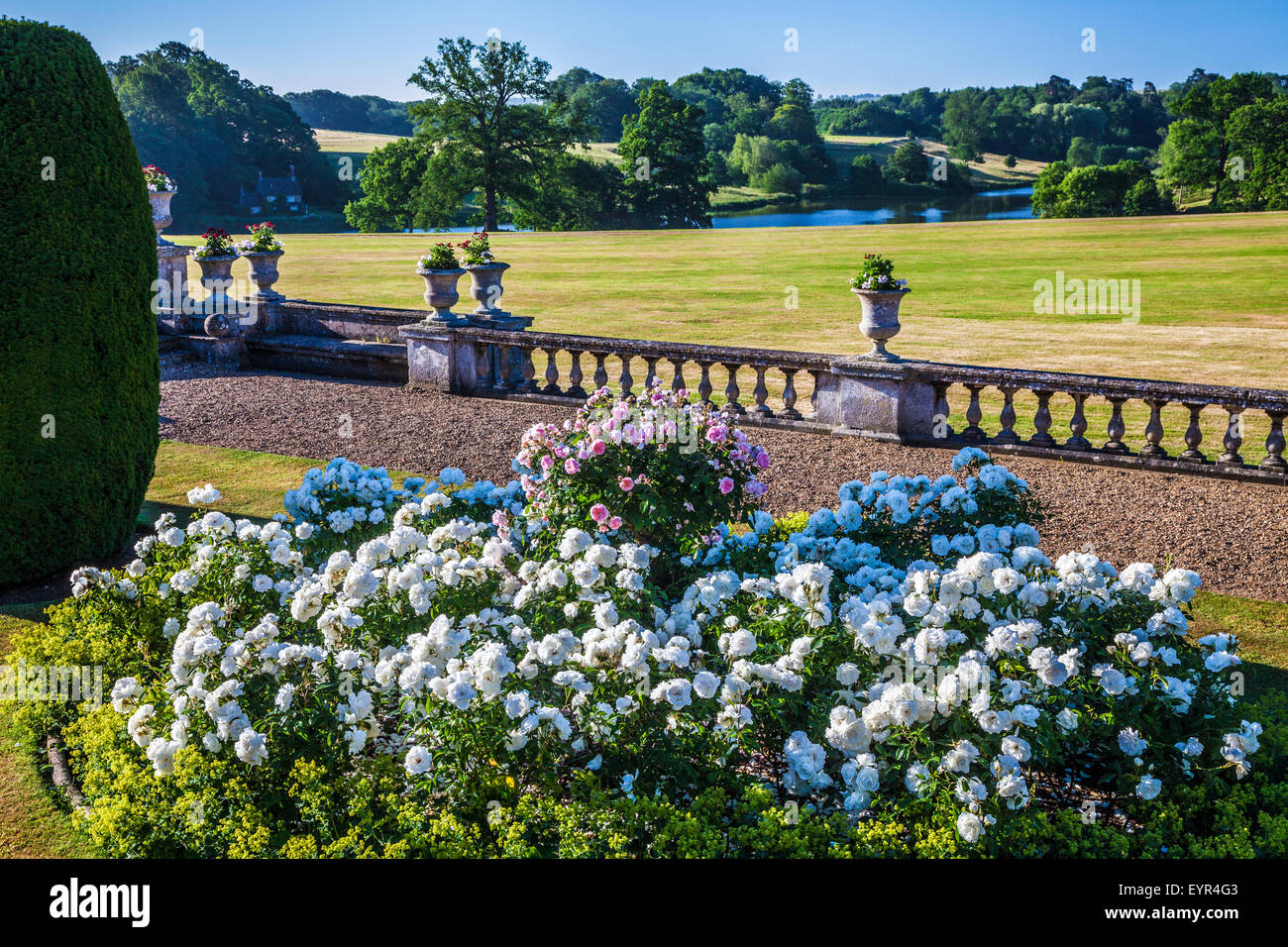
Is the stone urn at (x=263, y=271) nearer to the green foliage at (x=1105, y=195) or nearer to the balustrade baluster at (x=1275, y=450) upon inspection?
the balustrade baluster at (x=1275, y=450)

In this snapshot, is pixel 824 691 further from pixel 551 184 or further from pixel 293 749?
pixel 551 184

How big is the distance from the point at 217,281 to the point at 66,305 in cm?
1195

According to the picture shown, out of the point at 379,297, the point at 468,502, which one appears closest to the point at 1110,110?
the point at 379,297

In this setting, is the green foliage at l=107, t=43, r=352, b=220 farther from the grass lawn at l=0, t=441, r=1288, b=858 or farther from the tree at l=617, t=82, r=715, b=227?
Result: the grass lawn at l=0, t=441, r=1288, b=858

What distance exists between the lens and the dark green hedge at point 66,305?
8000mm

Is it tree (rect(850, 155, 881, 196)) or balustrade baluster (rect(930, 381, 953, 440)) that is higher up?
tree (rect(850, 155, 881, 196))

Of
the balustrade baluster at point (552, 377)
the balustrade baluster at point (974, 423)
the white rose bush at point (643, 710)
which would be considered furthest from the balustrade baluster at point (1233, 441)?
the balustrade baluster at point (552, 377)

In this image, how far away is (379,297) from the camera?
30.5m

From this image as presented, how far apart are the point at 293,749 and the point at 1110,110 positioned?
106 m

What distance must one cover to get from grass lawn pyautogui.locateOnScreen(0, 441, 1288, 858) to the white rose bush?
0.25m

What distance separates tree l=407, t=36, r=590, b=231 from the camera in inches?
2389

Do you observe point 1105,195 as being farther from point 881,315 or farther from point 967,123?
point 881,315

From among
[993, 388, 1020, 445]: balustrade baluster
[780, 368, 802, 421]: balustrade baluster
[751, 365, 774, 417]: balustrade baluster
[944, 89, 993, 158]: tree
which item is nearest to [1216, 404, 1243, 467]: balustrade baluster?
[993, 388, 1020, 445]: balustrade baluster
